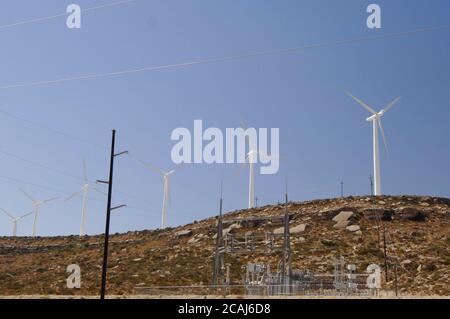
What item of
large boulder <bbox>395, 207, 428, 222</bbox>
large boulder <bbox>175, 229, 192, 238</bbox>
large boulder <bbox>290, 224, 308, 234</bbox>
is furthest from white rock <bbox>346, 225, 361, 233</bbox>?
large boulder <bbox>175, 229, 192, 238</bbox>

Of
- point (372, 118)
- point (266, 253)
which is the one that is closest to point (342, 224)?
point (266, 253)

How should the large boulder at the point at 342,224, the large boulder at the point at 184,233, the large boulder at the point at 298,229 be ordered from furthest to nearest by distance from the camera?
the large boulder at the point at 184,233, the large boulder at the point at 298,229, the large boulder at the point at 342,224

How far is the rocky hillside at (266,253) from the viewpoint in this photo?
64.3 metres

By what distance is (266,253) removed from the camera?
73062 millimetres

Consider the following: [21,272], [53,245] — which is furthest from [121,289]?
[53,245]

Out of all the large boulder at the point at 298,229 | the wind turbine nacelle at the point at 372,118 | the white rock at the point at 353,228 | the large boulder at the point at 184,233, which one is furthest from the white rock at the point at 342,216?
the large boulder at the point at 184,233

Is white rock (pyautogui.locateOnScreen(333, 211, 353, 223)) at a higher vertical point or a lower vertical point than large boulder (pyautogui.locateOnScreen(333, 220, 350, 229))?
higher

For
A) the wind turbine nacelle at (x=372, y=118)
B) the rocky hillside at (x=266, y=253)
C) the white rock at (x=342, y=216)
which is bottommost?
the rocky hillside at (x=266, y=253)

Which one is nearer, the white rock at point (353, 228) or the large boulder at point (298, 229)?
the white rock at point (353, 228)

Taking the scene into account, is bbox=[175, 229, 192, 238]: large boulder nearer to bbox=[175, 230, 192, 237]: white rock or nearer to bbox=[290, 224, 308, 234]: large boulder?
bbox=[175, 230, 192, 237]: white rock

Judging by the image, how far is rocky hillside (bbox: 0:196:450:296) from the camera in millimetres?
64312

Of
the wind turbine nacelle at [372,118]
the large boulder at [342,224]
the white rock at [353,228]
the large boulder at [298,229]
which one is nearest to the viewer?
the white rock at [353,228]

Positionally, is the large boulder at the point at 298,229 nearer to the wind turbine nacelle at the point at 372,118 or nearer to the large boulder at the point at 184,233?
the large boulder at the point at 184,233
